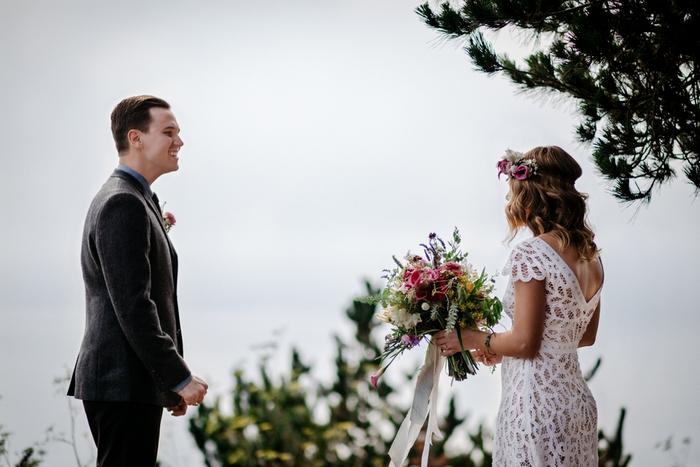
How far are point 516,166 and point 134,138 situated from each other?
1.20 meters

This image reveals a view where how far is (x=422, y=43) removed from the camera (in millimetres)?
4086

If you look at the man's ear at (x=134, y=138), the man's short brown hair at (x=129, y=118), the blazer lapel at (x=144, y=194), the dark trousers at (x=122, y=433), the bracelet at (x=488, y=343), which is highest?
the man's short brown hair at (x=129, y=118)

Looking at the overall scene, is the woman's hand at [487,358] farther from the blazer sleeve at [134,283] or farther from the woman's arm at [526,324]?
the blazer sleeve at [134,283]

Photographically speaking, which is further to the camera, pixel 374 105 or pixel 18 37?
pixel 374 105

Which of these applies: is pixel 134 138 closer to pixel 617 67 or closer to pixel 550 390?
pixel 550 390

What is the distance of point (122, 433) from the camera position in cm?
184

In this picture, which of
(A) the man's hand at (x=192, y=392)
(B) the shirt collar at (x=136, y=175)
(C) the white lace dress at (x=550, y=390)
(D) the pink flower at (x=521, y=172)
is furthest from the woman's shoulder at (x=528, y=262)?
(B) the shirt collar at (x=136, y=175)

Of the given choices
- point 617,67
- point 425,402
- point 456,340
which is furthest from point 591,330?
point 617,67

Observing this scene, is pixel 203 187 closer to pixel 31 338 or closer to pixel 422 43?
pixel 31 338

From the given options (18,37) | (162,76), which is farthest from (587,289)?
(18,37)

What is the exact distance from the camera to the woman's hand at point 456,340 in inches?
84.5

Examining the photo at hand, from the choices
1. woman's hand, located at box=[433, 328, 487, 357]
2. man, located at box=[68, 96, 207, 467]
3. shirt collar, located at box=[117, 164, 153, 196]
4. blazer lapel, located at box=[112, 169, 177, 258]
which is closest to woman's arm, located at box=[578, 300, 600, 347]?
woman's hand, located at box=[433, 328, 487, 357]

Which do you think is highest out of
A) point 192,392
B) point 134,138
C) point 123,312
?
point 134,138

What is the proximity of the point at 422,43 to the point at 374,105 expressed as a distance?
48 cm
